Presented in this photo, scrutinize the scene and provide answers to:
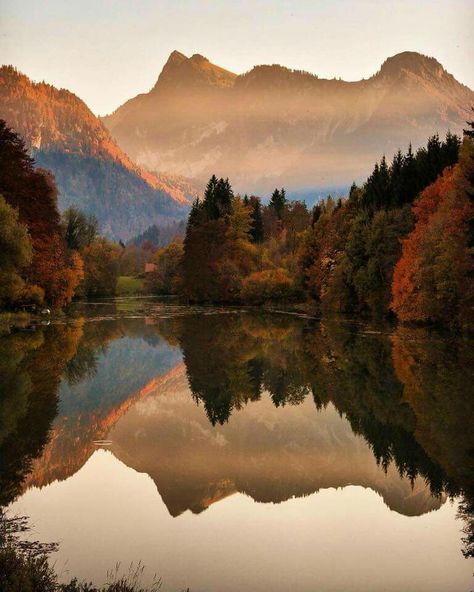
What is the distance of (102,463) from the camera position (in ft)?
63.0

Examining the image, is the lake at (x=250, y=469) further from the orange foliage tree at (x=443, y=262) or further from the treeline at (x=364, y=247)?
the treeline at (x=364, y=247)

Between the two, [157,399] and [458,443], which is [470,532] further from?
[157,399]

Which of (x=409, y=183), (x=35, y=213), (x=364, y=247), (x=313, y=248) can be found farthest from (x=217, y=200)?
(x=35, y=213)

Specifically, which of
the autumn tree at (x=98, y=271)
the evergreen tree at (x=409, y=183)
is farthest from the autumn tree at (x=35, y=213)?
the autumn tree at (x=98, y=271)

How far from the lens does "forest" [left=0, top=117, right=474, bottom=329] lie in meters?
57.2

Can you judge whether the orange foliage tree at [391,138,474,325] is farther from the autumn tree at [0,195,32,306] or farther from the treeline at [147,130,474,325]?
the autumn tree at [0,195,32,306]

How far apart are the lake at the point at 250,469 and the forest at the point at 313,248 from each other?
1948 centimetres

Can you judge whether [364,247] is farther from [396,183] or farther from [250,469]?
[250,469]

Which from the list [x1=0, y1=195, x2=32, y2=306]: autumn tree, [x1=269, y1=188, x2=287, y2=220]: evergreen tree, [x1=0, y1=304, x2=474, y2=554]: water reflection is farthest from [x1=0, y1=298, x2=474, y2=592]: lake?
[x1=269, y1=188, x2=287, y2=220]: evergreen tree

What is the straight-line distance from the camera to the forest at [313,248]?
5716cm

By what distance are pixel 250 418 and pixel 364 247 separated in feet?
197

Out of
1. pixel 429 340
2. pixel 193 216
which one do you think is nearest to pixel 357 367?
pixel 429 340

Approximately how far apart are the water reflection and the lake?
0.29 feet

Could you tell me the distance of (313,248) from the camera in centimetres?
10619
